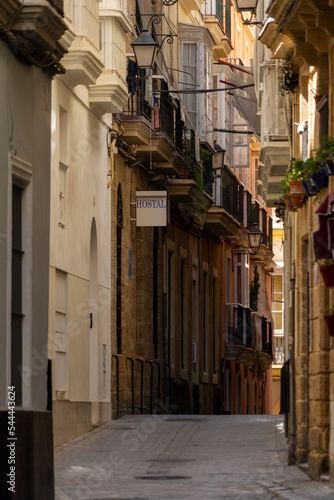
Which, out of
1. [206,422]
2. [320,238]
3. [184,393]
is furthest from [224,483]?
[184,393]

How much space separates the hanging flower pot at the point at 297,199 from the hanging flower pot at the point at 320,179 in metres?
1.85

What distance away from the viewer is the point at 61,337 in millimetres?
20984

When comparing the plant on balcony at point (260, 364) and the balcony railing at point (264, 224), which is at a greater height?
the balcony railing at point (264, 224)

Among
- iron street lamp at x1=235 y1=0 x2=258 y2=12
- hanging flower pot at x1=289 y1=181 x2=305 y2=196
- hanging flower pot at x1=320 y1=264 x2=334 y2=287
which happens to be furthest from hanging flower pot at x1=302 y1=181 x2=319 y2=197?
iron street lamp at x1=235 y1=0 x2=258 y2=12

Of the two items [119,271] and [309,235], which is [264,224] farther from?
[309,235]

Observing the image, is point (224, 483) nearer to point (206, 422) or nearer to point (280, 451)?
point (280, 451)

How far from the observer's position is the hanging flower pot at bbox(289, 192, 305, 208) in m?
17.4

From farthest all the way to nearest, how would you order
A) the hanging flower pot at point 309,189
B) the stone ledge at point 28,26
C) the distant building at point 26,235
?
1. the hanging flower pot at point 309,189
2. the stone ledge at point 28,26
3. the distant building at point 26,235

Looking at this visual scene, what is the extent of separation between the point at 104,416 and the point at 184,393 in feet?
30.8

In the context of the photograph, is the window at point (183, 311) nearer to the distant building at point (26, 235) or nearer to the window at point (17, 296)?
the distant building at point (26, 235)

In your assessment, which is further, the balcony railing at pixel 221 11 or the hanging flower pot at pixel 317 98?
the balcony railing at pixel 221 11

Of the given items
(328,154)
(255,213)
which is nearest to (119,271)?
(328,154)

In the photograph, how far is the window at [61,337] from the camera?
67.8 feet

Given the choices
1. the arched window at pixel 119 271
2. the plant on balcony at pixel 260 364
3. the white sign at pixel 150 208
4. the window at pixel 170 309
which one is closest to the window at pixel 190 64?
the window at pixel 170 309
